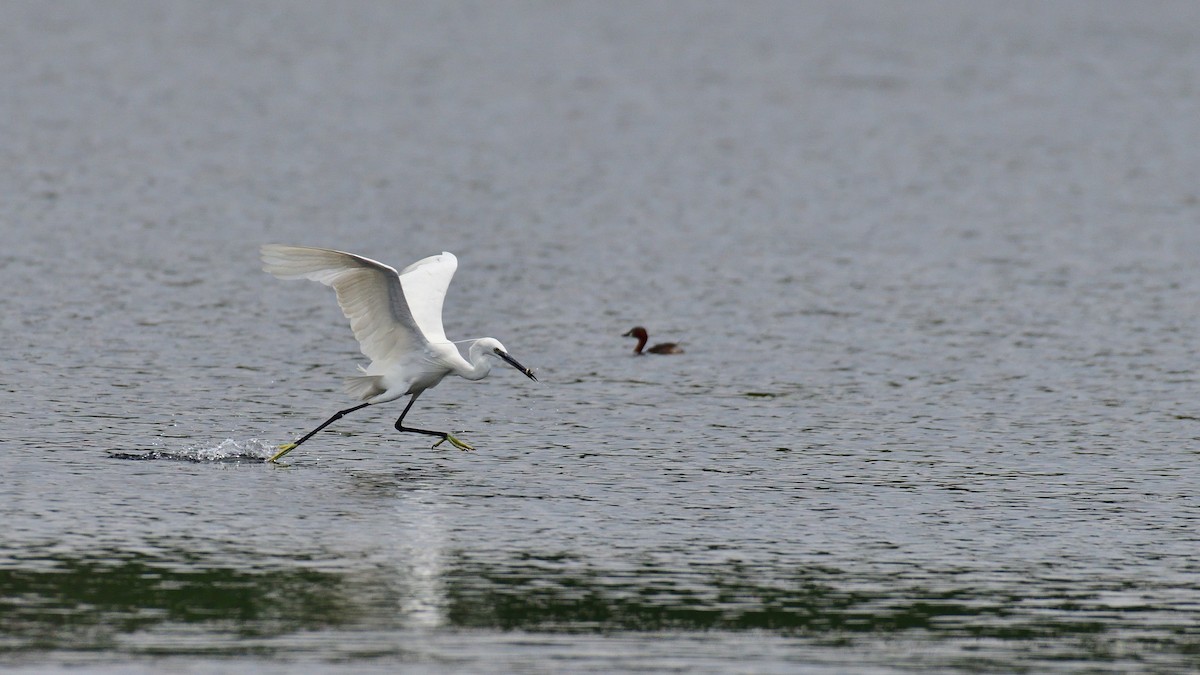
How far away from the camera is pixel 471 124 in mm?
42906

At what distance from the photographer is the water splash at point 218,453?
15891 mm

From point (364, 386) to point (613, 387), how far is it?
3705mm

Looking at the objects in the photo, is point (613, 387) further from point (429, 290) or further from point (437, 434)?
point (437, 434)

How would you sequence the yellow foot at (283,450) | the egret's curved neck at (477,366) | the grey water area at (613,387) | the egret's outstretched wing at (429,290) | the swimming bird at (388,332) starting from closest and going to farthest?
the grey water area at (613,387)
the swimming bird at (388,332)
the yellow foot at (283,450)
the egret's curved neck at (477,366)
the egret's outstretched wing at (429,290)

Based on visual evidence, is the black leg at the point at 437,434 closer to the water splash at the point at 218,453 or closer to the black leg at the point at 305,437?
the black leg at the point at 305,437

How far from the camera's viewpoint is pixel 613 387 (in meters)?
20.0

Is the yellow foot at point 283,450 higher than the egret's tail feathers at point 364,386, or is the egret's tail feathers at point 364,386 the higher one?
the egret's tail feathers at point 364,386

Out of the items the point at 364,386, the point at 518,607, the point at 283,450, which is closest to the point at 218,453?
the point at 283,450

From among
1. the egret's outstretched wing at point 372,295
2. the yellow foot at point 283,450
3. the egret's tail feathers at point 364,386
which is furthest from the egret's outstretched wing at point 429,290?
the yellow foot at point 283,450

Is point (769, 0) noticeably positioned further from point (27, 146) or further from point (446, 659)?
point (446, 659)

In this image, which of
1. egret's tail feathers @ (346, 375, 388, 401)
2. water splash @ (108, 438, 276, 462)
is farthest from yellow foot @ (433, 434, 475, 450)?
water splash @ (108, 438, 276, 462)

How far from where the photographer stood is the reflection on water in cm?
1097

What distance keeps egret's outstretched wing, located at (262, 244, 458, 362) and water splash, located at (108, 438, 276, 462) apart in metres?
1.20

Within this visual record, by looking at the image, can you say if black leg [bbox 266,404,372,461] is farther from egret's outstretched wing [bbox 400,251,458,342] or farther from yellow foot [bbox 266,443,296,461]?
egret's outstretched wing [bbox 400,251,458,342]
